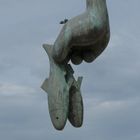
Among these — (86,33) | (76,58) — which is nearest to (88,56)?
(76,58)

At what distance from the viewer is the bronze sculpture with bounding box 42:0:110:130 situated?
1370 centimetres

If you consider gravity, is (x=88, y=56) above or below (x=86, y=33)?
below

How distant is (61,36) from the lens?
13938 mm

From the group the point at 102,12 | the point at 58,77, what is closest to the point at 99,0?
the point at 102,12

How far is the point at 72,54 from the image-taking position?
46.6 feet

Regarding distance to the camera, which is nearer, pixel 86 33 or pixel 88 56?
pixel 86 33

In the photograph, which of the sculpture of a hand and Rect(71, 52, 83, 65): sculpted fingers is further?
Rect(71, 52, 83, 65): sculpted fingers

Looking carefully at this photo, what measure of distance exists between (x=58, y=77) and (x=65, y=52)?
0.35m

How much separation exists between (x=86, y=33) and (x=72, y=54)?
60 centimetres

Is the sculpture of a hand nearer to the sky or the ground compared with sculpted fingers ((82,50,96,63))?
nearer to the sky

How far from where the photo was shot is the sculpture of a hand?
13.7 m

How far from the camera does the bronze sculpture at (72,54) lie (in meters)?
13.7

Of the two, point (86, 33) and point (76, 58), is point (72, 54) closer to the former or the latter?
point (76, 58)

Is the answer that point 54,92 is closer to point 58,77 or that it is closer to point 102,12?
point 58,77
